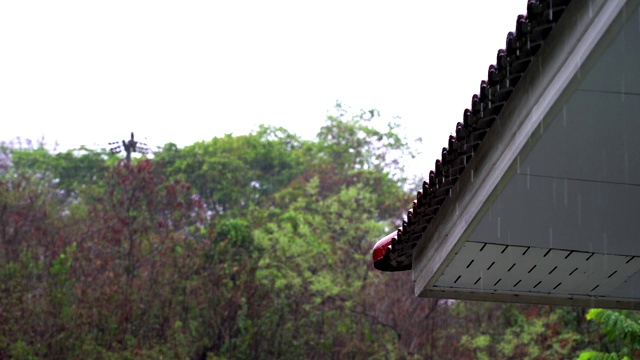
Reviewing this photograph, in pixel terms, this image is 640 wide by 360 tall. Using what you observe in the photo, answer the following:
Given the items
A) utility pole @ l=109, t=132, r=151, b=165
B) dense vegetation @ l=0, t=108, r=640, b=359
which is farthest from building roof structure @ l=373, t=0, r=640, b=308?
utility pole @ l=109, t=132, r=151, b=165

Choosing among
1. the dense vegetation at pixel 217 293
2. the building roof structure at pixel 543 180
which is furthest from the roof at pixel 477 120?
the dense vegetation at pixel 217 293

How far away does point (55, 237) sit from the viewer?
23359 millimetres

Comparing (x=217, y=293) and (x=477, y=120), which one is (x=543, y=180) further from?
(x=217, y=293)

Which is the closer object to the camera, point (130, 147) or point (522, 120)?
point (522, 120)

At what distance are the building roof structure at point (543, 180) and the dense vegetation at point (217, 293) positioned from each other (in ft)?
49.7

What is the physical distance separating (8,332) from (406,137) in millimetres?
20532

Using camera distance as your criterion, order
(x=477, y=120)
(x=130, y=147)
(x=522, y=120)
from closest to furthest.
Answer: (x=522, y=120) → (x=477, y=120) → (x=130, y=147)

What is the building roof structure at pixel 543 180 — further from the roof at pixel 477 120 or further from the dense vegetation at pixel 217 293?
the dense vegetation at pixel 217 293

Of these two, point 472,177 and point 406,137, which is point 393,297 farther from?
point 472,177

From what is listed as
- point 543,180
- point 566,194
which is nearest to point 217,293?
point 566,194

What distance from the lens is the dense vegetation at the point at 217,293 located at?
808 inches

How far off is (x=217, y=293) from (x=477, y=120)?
18.8 meters

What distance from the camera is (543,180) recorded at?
4.14 meters

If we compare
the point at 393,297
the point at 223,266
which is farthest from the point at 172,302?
the point at 393,297
